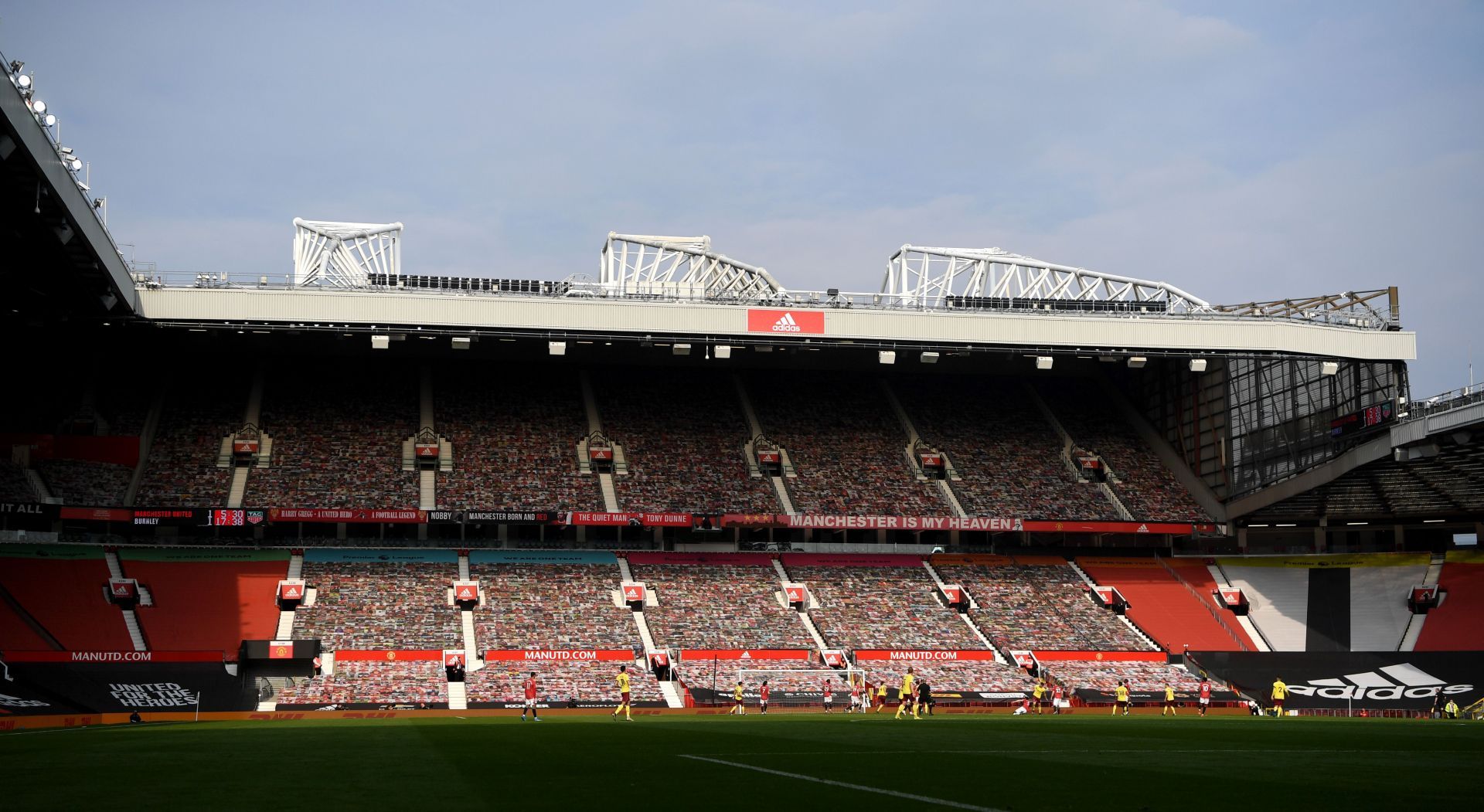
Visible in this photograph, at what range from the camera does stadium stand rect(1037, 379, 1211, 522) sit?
216 ft

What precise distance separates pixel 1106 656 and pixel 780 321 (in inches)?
800

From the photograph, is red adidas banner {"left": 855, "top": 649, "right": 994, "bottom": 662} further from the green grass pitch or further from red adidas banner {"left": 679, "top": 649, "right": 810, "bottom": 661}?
the green grass pitch

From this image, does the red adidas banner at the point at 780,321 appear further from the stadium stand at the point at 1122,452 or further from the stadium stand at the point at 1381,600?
the stadium stand at the point at 1381,600

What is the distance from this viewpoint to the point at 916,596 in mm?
59344

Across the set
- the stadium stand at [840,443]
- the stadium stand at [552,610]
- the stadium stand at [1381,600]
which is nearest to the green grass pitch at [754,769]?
the stadium stand at [552,610]

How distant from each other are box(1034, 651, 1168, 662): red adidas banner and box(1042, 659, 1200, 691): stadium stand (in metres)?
0.17

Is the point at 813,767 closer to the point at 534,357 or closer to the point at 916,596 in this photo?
the point at 916,596

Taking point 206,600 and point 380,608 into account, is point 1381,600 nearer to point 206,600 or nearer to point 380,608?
point 380,608

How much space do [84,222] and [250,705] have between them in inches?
703

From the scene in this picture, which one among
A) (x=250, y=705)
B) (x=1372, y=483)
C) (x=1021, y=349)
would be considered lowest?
(x=250, y=705)

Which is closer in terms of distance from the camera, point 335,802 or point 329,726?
point 335,802

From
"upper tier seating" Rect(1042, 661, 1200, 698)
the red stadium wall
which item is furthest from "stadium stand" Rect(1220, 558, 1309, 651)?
the red stadium wall

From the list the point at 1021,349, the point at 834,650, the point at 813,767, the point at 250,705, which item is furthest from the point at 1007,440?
the point at 813,767

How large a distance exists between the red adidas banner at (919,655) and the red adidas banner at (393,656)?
17.1 metres
